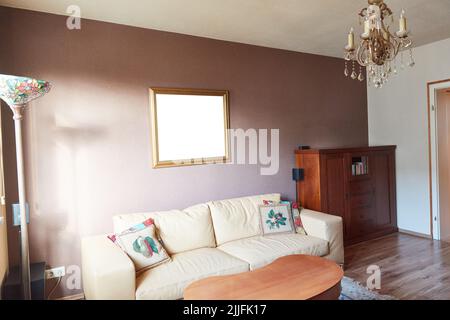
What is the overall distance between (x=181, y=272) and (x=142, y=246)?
385 millimetres

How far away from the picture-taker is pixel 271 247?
281cm

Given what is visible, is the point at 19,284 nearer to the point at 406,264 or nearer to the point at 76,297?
the point at 76,297

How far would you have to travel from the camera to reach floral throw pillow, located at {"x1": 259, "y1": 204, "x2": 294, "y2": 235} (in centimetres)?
319

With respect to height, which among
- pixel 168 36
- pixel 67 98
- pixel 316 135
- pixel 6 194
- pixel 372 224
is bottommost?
pixel 372 224

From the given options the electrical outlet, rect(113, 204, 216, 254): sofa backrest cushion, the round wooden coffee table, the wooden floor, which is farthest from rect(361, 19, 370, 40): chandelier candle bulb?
the electrical outlet

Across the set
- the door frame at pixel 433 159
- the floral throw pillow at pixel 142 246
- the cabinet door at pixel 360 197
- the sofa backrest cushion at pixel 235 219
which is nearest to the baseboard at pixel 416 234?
the door frame at pixel 433 159

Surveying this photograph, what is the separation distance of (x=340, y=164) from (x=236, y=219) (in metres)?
1.59

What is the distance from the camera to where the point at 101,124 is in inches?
112

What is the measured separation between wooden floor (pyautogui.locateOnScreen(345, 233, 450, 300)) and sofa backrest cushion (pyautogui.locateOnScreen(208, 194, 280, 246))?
1.07m

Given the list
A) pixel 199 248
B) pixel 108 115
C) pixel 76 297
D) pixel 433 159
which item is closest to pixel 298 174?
pixel 199 248

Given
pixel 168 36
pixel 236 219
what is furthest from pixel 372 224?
pixel 168 36

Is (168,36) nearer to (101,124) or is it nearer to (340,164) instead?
(101,124)

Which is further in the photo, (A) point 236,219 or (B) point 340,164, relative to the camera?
(B) point 340,164
